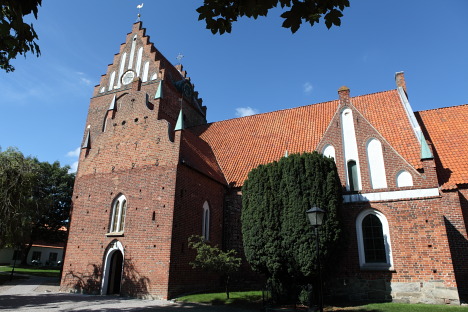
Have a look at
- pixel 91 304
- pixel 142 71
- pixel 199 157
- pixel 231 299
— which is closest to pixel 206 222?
pixel 199 157

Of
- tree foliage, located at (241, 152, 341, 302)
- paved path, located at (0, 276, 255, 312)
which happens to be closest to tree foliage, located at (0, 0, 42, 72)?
paved path, located at (0, 276, 255, 312)

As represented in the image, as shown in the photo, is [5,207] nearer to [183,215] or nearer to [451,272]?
[183,215]

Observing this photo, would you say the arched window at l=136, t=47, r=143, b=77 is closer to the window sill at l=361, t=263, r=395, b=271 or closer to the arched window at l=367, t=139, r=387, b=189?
the arched window at l=367, t=139, r=387, b=189

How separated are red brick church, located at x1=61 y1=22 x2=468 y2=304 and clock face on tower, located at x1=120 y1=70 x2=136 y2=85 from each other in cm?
571

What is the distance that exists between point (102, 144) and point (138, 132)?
2373 mm

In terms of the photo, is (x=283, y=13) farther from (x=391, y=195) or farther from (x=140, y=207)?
(x=140, y=207)

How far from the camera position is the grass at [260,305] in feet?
35.1

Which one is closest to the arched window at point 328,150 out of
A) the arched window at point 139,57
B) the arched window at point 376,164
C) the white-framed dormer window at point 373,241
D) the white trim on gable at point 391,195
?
the arched window at point 376,164

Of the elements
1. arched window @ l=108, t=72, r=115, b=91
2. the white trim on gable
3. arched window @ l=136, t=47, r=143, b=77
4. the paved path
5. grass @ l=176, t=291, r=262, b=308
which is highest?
arched window @ l=136, t=47, r=143, b=77

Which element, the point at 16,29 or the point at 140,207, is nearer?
the point at 16,29

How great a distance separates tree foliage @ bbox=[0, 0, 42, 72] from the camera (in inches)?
167

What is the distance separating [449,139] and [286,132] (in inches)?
337

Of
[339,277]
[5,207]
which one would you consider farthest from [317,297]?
[5,207]

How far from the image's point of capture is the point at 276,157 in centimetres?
1880
